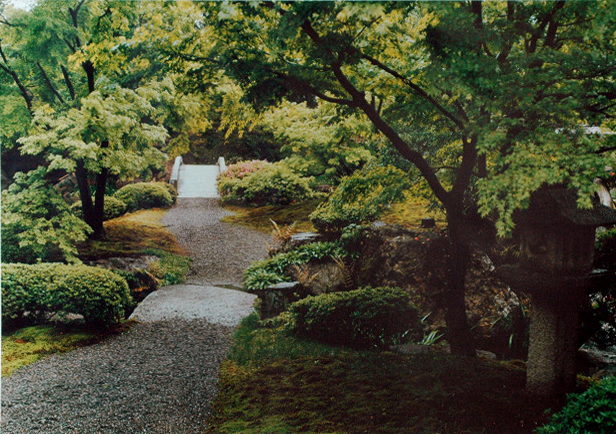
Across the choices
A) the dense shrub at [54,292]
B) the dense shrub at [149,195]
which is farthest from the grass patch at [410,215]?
the dense shrub at [149,195]

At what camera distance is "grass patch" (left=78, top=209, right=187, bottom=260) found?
5082 millimetres

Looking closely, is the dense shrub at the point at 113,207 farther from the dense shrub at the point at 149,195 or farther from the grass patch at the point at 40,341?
the grass patch at the point at 40,341

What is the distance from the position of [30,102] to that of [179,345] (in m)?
2.99

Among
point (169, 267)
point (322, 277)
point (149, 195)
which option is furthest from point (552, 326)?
point (149, 195)

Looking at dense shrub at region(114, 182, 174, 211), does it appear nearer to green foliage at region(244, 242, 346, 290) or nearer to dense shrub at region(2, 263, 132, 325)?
green foliage at region(244, 242, 346, 290)

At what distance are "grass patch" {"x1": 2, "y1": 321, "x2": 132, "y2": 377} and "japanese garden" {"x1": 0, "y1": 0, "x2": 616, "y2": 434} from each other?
2 centimetres

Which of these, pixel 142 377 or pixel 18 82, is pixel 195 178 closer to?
pixel 18 82

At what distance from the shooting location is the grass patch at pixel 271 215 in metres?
7.19

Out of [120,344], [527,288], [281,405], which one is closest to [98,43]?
[120,344]

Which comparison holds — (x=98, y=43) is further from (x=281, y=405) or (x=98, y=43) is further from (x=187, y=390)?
(x=281, y=405)

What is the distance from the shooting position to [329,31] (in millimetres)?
2312

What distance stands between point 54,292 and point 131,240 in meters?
2.12

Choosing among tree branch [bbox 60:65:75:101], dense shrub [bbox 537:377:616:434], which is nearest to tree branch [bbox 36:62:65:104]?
tree branch [bbox 60:65:75:101]

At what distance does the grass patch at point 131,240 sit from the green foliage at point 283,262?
1.58m
